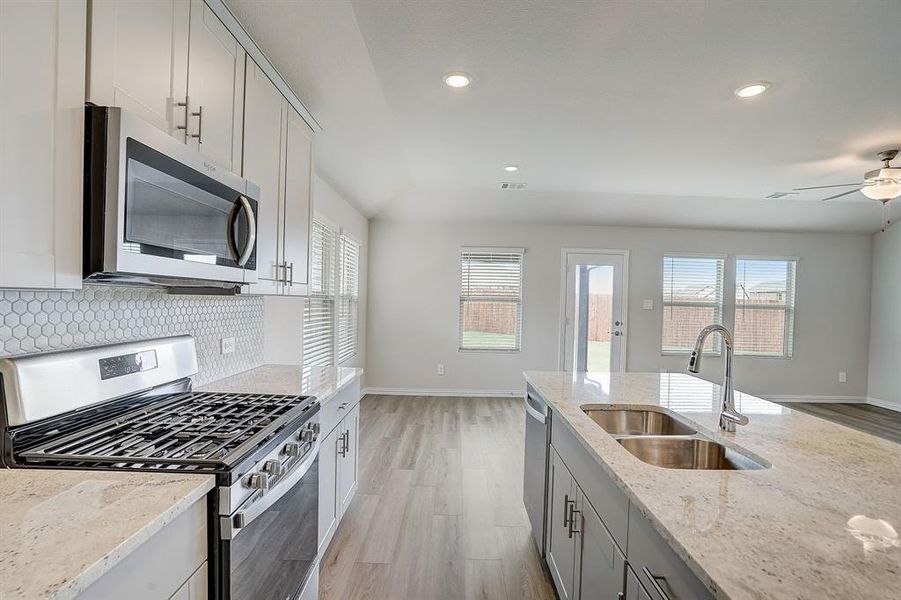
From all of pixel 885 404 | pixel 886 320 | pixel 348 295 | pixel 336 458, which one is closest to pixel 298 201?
pixel 336 458

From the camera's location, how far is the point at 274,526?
4.59ft

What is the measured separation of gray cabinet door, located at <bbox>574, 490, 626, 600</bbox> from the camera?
→ 1267 mm

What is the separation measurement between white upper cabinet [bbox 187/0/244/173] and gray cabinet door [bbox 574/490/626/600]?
1.76 metres

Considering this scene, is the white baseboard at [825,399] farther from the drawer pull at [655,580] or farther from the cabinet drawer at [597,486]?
the drawer pull at [655,580]

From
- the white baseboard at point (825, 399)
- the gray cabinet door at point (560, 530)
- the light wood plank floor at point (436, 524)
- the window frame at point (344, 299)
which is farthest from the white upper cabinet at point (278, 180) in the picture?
the white baseboard at point (825, 399)

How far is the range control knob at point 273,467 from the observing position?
134cm

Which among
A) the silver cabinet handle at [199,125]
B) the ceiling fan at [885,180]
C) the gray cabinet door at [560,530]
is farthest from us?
the ceiling fan at [885,180]

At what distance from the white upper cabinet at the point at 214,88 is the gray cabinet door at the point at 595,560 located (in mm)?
1759

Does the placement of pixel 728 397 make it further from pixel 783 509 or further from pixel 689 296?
pixel 689 296

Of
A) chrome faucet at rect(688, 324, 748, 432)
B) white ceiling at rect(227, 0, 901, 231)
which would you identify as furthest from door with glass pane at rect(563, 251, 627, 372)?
chrome faucet at rect(688, 324, 748, 432)

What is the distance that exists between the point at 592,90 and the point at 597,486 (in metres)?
2.29

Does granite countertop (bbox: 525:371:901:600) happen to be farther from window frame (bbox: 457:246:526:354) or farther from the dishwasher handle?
window frame (bbox: 457:246:526:354)

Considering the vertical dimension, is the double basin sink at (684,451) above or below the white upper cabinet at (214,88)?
below

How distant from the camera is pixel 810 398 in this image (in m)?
6.57
